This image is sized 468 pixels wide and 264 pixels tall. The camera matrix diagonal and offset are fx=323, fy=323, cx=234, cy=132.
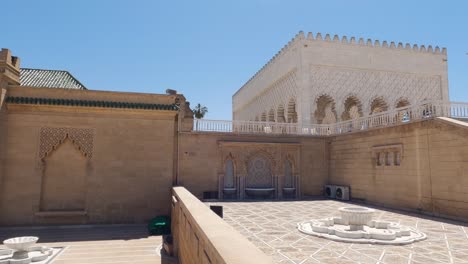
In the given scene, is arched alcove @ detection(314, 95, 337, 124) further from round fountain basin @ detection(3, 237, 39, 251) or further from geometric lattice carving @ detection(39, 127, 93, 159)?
round fountain basin @ detection(3, 237, 39, 251)

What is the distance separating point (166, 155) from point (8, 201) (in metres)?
4.57

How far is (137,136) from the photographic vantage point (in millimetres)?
→ 10219

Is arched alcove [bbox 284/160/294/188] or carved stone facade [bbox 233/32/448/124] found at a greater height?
carved stone facade [bbox 233/32/448/124]

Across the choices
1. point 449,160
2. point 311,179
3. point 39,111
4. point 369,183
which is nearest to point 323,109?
point 311,179

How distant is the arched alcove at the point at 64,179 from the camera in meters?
9.54

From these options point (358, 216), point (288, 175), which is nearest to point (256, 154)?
point (288, 175)

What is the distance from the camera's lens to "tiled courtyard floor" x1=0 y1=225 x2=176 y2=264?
21.4 feet

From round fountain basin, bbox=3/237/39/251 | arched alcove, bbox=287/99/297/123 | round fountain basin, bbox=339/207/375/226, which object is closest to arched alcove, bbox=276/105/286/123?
arched alcove, bbox=287/99/297/123

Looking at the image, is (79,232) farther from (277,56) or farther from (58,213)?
(277,56)

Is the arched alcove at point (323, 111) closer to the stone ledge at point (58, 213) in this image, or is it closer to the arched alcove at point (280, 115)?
the arched alcove at point (280, 115)

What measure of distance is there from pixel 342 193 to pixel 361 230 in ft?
21.3

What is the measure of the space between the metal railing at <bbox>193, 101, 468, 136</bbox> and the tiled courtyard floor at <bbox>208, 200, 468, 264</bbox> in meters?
3.07

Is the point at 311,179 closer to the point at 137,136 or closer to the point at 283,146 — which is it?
the point at 283,146

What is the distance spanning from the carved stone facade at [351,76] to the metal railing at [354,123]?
2068 millimetres
